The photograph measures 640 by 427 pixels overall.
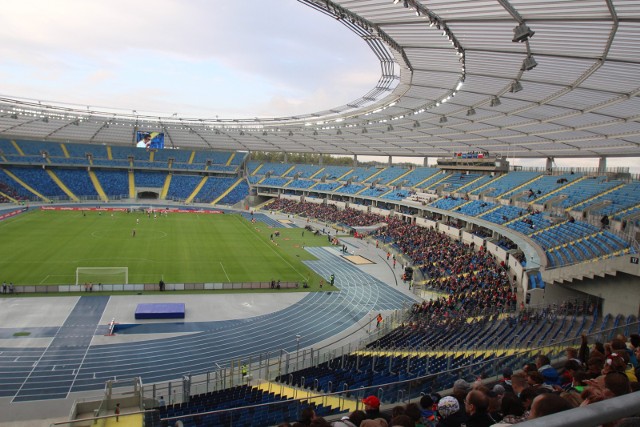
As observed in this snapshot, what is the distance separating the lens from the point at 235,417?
8609mm

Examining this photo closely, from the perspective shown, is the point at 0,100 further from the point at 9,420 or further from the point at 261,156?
the point at 261,156

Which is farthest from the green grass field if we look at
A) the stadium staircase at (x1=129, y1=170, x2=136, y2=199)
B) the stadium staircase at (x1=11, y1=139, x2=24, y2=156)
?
the stadium staircase at (x1=11, y1=139, x2=24, y2=156)

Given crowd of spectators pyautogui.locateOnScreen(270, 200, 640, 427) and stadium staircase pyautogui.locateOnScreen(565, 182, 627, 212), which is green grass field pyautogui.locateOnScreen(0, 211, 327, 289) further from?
stadium staircase pyautogui.locateOnScreen(565, 182, 627, 212)

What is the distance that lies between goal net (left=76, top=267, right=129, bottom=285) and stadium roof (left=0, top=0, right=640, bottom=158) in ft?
62.9

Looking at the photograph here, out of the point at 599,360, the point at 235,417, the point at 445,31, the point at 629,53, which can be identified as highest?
the point at 445,31

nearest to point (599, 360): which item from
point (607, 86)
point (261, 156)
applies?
point (607, 86)

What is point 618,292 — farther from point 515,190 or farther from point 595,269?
point 515,190

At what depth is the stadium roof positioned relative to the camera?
50.1 feet

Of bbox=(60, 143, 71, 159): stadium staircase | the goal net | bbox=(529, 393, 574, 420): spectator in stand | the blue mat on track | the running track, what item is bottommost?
the running track

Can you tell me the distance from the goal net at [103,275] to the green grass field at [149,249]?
1.60ft

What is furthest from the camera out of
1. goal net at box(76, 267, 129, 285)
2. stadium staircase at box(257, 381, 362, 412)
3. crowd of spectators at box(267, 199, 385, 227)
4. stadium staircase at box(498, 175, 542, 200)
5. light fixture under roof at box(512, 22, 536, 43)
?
crowd of spectators at box(267, 199, 385, 227)

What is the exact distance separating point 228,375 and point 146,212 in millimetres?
49298

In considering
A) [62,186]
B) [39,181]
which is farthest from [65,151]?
[62,186]

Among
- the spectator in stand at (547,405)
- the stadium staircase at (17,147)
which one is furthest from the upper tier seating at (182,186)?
the spectator in stand at (547,405)
